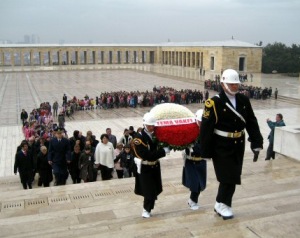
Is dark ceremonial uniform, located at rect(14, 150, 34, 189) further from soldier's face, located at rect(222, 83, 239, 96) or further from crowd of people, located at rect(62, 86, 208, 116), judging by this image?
crowd of people, located at rect(62, 86, 208, 116)

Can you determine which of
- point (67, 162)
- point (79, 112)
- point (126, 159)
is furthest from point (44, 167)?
point (79, 112)

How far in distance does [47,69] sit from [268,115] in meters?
39.5

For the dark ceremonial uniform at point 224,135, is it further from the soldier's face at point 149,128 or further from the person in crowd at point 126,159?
the person in crowd at point 126,159

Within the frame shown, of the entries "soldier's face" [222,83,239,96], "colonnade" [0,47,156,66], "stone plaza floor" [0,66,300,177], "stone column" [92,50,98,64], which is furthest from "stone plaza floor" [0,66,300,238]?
"stone column" [92,50,98,64]

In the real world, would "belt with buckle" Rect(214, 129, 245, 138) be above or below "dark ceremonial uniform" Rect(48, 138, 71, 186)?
above

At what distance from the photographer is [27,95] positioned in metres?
27.8

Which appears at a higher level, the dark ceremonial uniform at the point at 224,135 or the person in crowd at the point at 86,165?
the dark ceremonial uniform at the point at 224,135

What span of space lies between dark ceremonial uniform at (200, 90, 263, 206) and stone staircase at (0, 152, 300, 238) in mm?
537

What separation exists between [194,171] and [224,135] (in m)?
0.87

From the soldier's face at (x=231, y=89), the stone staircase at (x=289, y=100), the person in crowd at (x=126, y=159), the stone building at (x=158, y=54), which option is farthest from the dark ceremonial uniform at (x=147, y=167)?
the stone building at (x=158, y=54)

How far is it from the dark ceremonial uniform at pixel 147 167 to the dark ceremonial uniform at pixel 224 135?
2.12 ft

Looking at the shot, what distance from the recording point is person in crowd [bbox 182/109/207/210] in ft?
15.0

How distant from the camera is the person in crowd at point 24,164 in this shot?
738 cm

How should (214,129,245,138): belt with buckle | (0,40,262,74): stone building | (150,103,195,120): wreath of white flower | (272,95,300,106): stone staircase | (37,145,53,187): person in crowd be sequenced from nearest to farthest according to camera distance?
(214,129,245,138): belt with buckle < (150,103,195,120): wreath of white flower < (37,145,53,187): person in crowd < (272,95,300,106): stone staircase < (0,40,262,74): stone building
